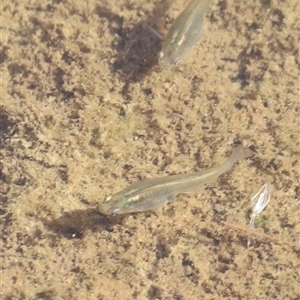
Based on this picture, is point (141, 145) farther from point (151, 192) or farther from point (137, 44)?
point (137, 44)

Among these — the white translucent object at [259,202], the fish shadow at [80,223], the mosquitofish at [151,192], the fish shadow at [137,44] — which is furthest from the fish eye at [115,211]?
the fish shadow at [137,44]

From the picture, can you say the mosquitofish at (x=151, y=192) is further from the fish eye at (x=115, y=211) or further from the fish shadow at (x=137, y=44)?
the fish shadow at (x=137, y=44)

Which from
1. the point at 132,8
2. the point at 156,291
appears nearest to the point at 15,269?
the point at 156,291

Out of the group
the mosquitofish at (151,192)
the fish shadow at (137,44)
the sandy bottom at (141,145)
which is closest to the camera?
the mosquitofish at (151,192)

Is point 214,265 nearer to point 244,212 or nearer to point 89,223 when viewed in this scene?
point 244,212

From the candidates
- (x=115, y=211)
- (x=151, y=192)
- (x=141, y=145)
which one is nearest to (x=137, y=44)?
(x=141, y=145)

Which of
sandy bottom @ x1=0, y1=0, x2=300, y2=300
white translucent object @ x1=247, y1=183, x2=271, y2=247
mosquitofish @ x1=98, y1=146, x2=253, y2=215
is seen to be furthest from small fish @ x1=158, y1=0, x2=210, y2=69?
white translucent object @ x1=247, y1=183, x2=271, y2=247
